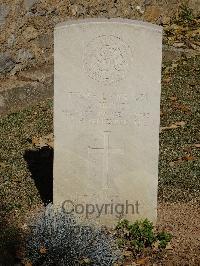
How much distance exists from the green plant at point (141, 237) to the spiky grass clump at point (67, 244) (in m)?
0.20

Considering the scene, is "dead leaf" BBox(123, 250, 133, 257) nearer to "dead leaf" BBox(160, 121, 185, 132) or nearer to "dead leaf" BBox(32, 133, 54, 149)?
"dead leaf" BBox(32, 133, 54, 149)

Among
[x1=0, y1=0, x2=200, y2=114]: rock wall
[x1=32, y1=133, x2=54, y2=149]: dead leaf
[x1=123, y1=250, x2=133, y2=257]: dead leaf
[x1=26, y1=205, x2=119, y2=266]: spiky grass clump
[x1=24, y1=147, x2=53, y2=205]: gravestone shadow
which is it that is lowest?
[x1=123, y1=250, x2=133, y2=257]: dead leaf

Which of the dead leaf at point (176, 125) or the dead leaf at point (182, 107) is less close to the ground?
the dead leaf at point (182, 107)

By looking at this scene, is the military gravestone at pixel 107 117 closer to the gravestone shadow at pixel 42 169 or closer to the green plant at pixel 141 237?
the green plant at pixel 141 237

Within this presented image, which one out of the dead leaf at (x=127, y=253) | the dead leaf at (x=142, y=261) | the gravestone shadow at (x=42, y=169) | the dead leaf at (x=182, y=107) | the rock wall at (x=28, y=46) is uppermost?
the rock wall at (x=28, y=46)

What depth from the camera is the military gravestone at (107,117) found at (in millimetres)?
4820

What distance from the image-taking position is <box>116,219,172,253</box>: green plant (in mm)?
5059

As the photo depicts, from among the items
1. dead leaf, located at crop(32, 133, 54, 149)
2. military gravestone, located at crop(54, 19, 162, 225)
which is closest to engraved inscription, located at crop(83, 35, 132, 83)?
military gravestone, located at crop(54, 19, 162, 225)

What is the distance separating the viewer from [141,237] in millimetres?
5121

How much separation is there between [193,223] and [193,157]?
1.38 metres

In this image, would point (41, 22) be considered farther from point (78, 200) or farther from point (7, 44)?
point (78, 200)

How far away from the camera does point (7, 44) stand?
26.2ft

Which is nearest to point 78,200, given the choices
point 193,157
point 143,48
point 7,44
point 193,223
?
point 193,223

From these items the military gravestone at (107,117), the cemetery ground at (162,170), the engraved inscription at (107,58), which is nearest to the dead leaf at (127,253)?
the cemetery ground at (162,170)
